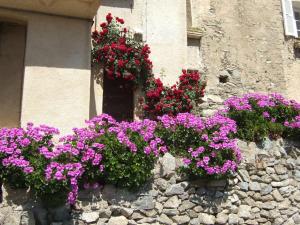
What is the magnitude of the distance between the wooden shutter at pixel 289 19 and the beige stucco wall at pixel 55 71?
19.8ft

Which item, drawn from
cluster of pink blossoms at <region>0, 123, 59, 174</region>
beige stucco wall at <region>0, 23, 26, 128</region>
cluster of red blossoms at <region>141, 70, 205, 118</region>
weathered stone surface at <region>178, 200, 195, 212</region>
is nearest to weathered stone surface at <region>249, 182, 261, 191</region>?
weathered stone surface at <region>178, 200, 195, 212</region>

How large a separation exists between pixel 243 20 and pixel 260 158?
4.68m

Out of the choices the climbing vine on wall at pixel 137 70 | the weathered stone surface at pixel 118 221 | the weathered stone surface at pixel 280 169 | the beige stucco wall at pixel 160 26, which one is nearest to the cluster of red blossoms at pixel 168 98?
the climbing vine on wall at pixel 137 70

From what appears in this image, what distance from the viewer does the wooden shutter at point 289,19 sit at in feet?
34.4

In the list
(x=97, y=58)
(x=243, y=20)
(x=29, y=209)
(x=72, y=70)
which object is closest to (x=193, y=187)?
(x=29, y=209)

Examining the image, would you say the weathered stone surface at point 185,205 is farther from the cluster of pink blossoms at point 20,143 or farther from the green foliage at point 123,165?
the cluster of pink blossoms at point 20,143

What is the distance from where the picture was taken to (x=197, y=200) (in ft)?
19.3

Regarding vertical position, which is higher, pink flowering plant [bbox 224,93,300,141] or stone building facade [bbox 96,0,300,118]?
stone building facade [bbox 96,0,300,118]

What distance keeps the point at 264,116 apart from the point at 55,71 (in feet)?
12.9

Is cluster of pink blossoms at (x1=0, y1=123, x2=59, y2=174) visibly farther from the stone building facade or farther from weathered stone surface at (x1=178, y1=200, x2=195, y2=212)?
the stone building facade

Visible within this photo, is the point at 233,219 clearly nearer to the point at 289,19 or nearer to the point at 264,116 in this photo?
the point at 264,116

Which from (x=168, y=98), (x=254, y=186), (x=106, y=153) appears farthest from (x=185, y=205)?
(x=168, y=98)

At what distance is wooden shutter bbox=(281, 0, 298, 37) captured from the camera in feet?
34.4

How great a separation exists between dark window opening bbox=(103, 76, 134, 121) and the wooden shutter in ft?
16.6
